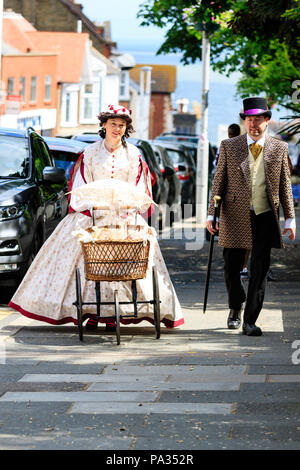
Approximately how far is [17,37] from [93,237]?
51.3 meters

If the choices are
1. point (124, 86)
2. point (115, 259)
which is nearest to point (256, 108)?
point (115, 259)

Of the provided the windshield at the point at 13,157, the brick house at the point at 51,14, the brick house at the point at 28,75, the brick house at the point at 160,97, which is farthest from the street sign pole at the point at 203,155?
the brick house at the point at 160,97

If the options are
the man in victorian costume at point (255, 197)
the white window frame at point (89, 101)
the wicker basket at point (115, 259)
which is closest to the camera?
the wicker basket at point (115, 259)

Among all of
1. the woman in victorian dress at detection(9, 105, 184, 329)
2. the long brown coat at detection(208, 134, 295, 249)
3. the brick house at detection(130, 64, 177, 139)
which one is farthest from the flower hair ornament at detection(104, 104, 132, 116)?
the brick house at detection(130, 64, 177, 139)

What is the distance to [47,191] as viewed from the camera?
12688 millimetres

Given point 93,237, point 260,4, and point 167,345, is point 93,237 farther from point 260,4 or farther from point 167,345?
point 260,4

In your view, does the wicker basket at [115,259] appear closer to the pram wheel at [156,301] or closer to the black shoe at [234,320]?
the pram wheel at [156,301]

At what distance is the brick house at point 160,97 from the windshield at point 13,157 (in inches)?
3682

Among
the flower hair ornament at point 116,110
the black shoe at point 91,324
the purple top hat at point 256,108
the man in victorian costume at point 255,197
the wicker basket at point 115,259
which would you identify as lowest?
the black shoe at point 91,324

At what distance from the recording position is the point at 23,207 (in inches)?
452

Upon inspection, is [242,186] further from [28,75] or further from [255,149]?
[28,75]

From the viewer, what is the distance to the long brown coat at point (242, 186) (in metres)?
9.33

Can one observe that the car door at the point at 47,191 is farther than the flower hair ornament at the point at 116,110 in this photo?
Yes

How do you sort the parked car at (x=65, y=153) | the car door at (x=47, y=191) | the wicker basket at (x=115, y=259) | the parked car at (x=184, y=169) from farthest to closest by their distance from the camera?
1. the parked car at (x=184, y=169)
2. the parked car at (x=65, y=153)
3. the car door at (x=47, y=191)
4. the wicker basket at (x=115, y=259)
